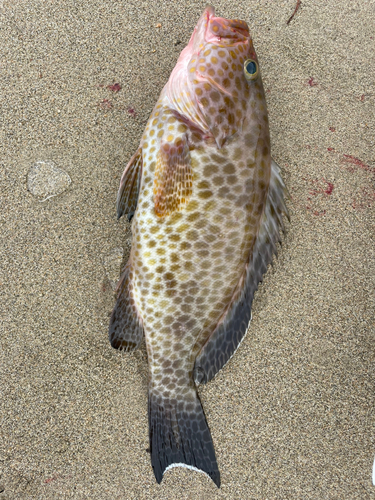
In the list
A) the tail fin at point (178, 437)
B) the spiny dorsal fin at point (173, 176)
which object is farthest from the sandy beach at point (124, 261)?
the spiny dorsal fin at point (173, 176)

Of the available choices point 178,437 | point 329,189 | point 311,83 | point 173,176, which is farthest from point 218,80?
point 178,437

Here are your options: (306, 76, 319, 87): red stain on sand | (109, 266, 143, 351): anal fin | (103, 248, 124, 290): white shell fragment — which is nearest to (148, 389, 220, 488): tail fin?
(109, 266, 143, 351): anal fin

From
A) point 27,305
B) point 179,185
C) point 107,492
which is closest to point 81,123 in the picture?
point 179,185

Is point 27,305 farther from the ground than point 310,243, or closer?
closer

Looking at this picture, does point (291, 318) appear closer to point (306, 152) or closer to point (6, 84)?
point (306, 152)

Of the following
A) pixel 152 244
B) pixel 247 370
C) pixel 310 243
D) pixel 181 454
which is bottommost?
pixel 181 454

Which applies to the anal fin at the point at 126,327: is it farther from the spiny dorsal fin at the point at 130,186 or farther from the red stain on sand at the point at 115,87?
the red stain on sand at the point at 115,87

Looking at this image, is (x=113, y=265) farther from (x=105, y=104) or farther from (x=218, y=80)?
(x=218, y=80)
